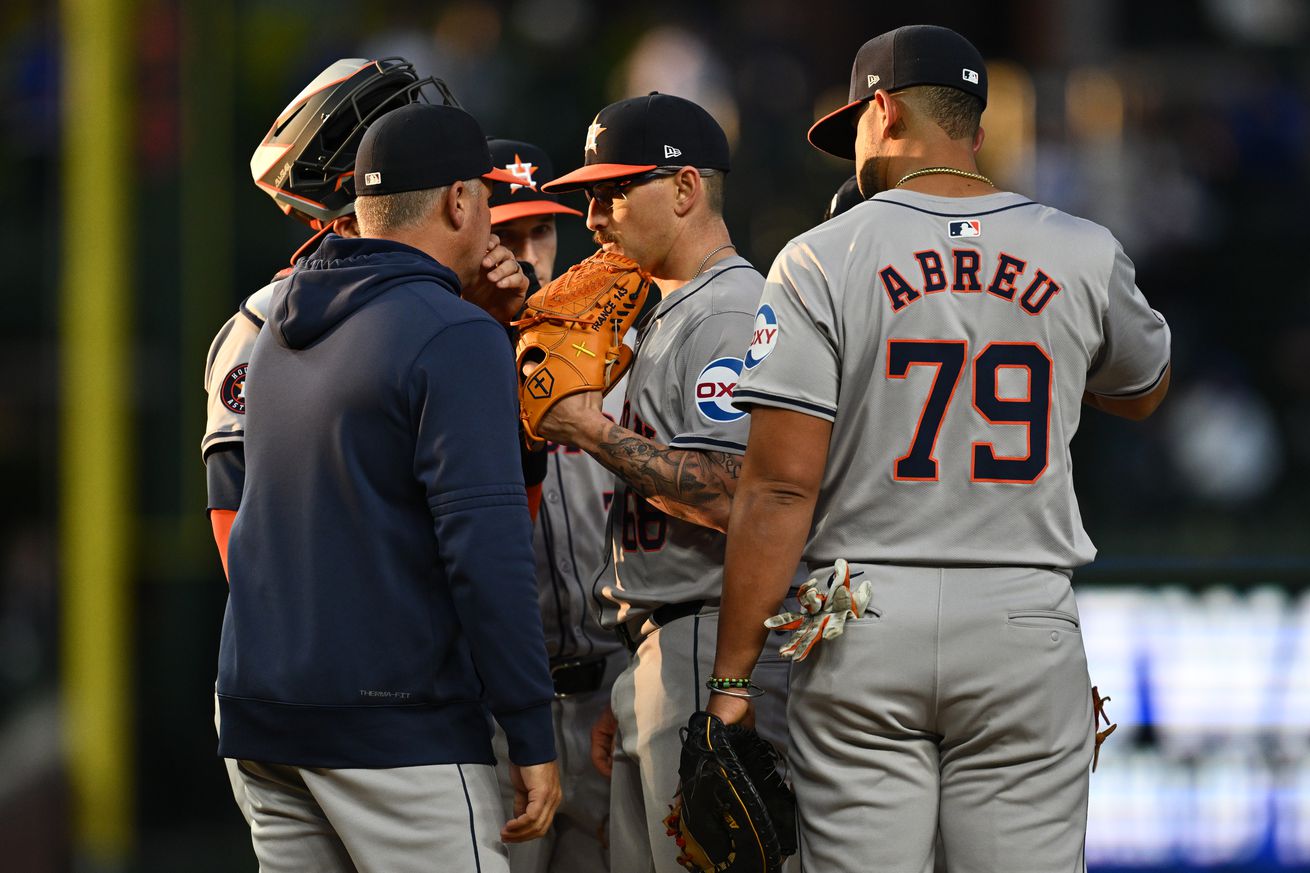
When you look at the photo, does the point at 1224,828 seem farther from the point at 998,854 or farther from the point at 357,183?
the point at 357,183

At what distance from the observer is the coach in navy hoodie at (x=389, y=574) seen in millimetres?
2547

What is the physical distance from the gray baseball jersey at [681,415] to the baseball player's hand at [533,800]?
0.56 meters

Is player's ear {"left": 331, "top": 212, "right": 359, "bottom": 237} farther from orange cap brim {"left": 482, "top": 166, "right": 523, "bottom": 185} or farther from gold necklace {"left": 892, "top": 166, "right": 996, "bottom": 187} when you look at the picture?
gold necklace {"left": 892, "top": 166, "right": 996, "bottom": 187}

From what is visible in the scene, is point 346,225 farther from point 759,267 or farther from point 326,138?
point 759,267

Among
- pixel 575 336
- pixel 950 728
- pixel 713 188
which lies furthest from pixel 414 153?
pixel 950 728

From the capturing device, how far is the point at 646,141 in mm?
3258

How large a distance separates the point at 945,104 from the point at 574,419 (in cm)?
88

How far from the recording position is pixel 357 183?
2.75 m

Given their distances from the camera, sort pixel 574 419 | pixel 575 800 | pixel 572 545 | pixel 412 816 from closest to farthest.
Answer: pixel 412 816 → pixel 574 419 → pixel 575 800 → pixel 572 545

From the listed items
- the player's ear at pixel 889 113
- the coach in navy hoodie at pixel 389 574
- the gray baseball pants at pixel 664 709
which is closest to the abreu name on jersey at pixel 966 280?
the player's ear at pixel 889 113

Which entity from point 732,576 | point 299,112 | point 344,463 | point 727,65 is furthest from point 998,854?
point 727,65

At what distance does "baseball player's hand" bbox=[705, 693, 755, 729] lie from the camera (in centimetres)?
272

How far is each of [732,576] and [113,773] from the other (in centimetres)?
609

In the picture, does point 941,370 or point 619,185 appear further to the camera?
point 619,185
